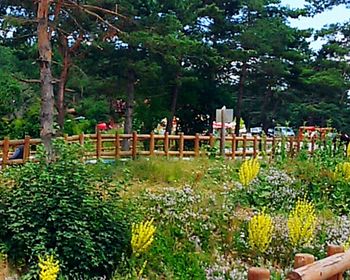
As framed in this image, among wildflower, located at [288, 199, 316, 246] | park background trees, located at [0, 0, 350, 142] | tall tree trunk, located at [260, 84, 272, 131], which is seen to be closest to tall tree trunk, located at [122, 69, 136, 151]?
park background trees, located at [0, 0, 350, 142]

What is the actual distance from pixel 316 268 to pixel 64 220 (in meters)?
3.46

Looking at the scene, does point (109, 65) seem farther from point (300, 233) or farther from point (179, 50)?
point (300, 233)

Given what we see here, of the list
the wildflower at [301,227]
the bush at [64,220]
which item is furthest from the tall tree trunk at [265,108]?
the bush at [64,220]

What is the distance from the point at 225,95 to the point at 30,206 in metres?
16.1

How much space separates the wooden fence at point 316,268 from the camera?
9.32 feet

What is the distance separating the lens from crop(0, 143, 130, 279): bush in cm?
578

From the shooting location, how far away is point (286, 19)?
22.9 m

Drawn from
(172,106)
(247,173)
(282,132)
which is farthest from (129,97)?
(247,173)

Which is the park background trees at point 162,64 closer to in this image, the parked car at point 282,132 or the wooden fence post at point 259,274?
the parked car at point 282,132

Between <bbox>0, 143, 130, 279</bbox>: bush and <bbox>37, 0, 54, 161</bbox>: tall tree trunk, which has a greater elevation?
<bbox>37, 0, 54, 161</bbox>: tall tree trunk

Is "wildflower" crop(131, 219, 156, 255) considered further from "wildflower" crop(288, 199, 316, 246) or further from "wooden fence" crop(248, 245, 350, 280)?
"wooden fence" crop(248, 245, 350, 280)

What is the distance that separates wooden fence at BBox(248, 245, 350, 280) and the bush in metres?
3.03

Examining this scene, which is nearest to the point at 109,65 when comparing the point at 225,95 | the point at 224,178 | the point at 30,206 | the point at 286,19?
the point at 225,95

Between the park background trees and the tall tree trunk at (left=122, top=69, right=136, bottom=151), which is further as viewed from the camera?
the tall tree trunk at (left=122, top=69, right=136, bottom=151)
